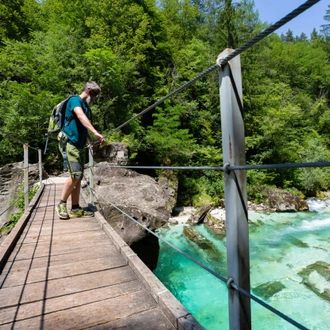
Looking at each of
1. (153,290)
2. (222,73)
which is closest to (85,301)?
(153,290)

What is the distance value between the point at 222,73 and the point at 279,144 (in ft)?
51.2

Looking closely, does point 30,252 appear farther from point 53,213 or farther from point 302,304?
point 302,304

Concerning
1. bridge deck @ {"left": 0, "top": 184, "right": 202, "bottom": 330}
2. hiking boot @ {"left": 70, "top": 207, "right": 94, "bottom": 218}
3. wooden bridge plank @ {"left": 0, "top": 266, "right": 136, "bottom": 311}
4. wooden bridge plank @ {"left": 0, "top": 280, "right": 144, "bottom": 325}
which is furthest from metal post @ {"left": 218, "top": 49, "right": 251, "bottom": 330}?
hiking boot @ {"left": 70, "top": 207, "right": 94, "bottom": 218}

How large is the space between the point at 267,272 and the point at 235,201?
588 cm

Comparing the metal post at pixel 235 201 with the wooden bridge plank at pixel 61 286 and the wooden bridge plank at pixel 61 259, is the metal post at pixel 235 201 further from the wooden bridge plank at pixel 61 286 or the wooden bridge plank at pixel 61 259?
the wooden bridge plank at pixel 61 259

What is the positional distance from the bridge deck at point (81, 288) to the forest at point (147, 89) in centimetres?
891

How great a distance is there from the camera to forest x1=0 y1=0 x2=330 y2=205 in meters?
10.5

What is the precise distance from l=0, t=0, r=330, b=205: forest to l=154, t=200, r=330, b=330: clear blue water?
358 centimetres

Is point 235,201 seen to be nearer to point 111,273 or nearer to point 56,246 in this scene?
point 111,273

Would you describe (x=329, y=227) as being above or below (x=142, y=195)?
below

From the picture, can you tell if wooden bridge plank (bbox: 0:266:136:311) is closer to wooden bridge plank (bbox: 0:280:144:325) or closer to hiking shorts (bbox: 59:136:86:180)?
wooden bridge plank (bbox: 0:280:144:325)

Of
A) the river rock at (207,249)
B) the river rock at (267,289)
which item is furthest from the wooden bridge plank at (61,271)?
the river rock at (207,249)

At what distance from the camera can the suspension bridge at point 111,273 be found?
681mm

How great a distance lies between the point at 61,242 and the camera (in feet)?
6.56
